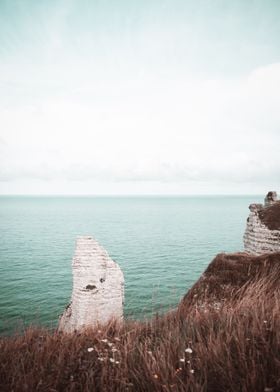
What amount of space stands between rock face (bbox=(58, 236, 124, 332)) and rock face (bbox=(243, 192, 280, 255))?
26.1 feet

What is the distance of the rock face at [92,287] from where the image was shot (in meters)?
12.9

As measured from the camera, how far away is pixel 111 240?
88.1 m

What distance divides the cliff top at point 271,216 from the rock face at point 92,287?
865 centimetres

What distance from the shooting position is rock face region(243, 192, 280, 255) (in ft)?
49.0

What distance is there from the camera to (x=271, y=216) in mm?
15500

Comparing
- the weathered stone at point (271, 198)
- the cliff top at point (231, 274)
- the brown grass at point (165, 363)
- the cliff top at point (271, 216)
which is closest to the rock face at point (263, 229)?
the cliff top at point (271, 216)

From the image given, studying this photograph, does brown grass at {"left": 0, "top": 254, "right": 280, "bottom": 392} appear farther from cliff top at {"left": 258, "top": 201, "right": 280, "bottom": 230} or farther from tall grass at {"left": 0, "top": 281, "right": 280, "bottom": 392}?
cliff top at {"left": 258, "top": 201, "right": 280, "bottom": 230}

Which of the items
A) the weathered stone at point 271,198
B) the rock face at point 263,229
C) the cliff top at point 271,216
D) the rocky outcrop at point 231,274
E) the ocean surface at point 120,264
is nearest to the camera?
the rocky outcrop at point 231,274

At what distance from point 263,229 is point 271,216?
883 mm

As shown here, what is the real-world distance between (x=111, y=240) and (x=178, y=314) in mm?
83749

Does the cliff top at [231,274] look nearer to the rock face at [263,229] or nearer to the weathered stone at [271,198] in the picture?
the rock face at [263,229]

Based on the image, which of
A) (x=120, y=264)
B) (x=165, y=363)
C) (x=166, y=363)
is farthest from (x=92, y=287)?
(x=120, y=264)

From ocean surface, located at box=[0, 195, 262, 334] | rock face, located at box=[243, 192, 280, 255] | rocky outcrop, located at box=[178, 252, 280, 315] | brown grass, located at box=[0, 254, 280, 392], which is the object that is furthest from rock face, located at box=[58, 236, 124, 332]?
brown grass, located at box=[0, 254, 280, 392]

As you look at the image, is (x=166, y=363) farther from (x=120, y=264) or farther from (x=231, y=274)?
(x=120, y=264)
